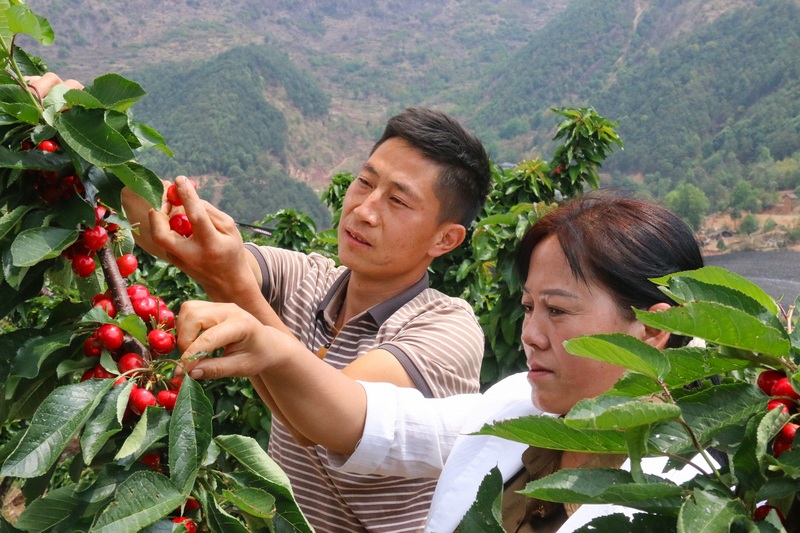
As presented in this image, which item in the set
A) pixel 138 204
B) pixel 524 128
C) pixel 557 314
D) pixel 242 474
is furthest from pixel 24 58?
pixel 524 128

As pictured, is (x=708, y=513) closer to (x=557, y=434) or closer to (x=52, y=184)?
(x=557, y=434)

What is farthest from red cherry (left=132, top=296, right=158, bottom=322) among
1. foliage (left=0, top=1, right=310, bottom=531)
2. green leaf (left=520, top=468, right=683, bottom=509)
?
green leaf (left=520, top=468, right=683, bottom=509)

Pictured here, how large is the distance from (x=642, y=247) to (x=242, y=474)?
833 millimetres

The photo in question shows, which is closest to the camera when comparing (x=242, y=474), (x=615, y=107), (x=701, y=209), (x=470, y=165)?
(x=242, y=474)

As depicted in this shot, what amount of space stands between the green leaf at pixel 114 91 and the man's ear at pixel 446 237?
39.3 inches

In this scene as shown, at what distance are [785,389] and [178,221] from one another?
111 centimetres

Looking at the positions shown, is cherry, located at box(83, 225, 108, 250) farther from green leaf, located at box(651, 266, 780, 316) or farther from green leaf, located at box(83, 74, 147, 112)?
green leaf, located at box(651, 266, 780, 316)

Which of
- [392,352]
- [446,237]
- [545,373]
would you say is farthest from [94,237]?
[446,237]

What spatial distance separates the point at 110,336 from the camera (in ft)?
3.68

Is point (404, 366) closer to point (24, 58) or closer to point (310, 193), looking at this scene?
point (24, 58)

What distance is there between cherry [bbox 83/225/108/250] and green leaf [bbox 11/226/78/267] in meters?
0.05

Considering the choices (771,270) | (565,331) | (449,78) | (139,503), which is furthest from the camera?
(449,78)

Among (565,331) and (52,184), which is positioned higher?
(52,184)

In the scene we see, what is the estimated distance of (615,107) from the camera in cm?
3070
